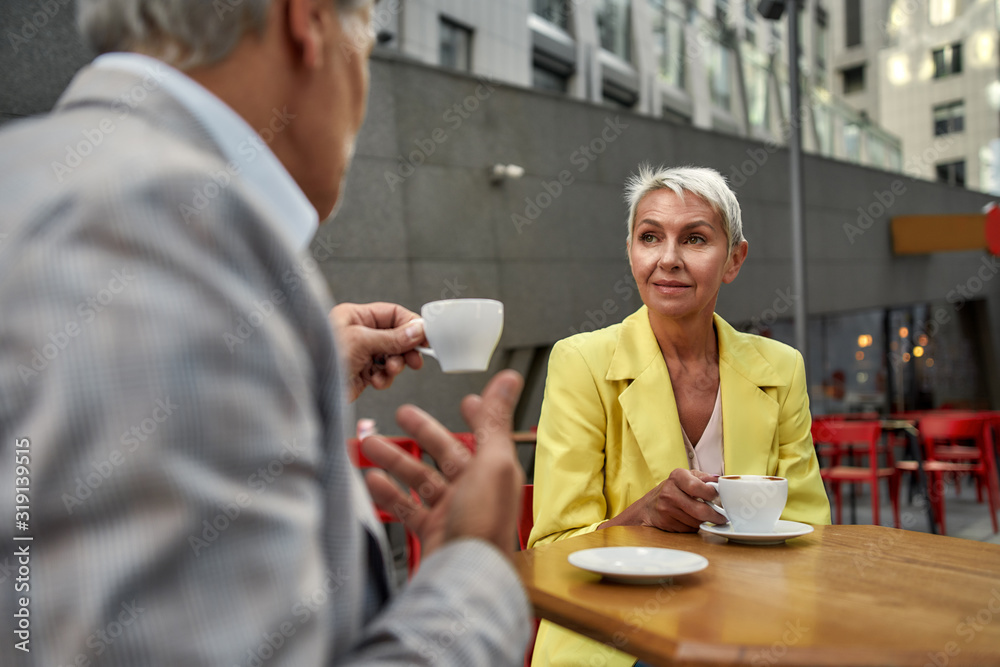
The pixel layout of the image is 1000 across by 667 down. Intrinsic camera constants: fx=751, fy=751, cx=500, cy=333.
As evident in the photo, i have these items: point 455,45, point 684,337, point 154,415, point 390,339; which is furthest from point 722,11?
point 154,415

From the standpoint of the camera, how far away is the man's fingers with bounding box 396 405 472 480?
29.6 inches

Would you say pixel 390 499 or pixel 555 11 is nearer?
pixel 390 499

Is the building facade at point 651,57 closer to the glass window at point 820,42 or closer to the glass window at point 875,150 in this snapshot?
the glass window at point 875,150

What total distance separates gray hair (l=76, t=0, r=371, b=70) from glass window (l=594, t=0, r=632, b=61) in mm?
11027

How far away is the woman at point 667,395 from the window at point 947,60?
2287 cm

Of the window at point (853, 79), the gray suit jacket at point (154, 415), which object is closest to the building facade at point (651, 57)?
the window at point (853, 79)

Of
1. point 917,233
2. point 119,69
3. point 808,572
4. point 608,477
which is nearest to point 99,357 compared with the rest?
point 119,69

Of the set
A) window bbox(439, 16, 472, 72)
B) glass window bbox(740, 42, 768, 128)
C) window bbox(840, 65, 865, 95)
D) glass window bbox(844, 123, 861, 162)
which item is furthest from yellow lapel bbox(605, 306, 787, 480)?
window bbox(840, 65, 865, 95)

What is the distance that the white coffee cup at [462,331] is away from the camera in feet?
3.76

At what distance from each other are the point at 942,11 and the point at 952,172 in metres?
4.29

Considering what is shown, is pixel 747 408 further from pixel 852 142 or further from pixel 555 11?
pixel 852 142

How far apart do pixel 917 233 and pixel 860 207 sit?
47.1 inches

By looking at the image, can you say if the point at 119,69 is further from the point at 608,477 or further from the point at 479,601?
the point at 608,477

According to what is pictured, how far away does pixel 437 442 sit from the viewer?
29.6 inches
